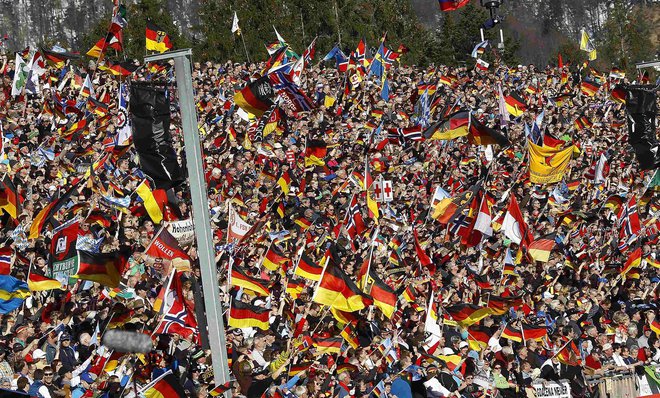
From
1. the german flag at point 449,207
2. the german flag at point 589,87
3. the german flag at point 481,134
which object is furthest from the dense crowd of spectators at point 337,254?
the german flag at point 589,87

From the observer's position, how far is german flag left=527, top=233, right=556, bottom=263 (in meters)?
18.0

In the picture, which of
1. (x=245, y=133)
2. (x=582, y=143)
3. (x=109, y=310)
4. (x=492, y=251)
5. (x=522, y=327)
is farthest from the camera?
(x=582, y=143)

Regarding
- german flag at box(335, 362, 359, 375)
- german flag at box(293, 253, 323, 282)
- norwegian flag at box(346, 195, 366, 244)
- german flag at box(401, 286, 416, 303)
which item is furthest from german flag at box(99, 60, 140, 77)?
german flag at box(335, 362, 359, 375)

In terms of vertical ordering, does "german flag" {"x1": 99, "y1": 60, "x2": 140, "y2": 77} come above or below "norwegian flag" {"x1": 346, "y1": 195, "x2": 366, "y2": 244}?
above

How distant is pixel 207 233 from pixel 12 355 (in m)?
2.55

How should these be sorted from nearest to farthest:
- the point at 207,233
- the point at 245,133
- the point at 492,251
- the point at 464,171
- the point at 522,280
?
the point at 207,233, the point at 522,280, the point at 492,251, the point at 245,133, the point at 464,171

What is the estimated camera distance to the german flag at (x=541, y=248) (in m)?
18.0

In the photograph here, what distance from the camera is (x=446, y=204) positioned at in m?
19.2

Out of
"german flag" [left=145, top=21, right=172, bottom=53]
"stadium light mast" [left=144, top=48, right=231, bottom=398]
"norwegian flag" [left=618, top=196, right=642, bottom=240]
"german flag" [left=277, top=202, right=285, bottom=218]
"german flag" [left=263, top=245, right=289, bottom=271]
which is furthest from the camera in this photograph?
"german flag" [left=145, top=21, right=172, bottom=53]

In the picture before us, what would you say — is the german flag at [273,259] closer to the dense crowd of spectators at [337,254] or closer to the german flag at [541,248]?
the dense crowd of spectators at [337,254]

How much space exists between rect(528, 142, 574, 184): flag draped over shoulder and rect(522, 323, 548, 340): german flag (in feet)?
18.7

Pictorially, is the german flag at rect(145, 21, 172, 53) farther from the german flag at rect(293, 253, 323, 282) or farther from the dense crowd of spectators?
the german flag at rect(293, 253, 323, 282)

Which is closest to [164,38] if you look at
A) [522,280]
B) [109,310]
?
[522,280]

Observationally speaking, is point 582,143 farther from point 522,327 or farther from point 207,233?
point 207,233
